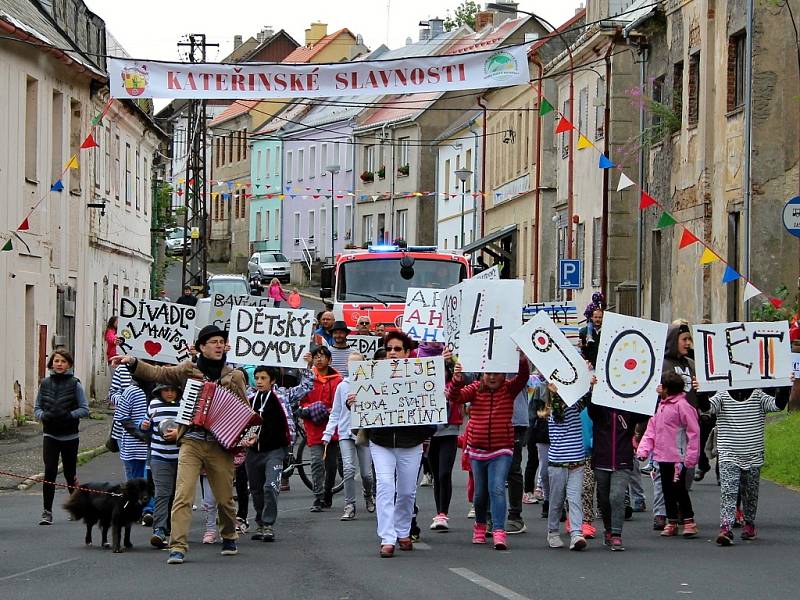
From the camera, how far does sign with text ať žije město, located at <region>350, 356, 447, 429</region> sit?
13117 mm

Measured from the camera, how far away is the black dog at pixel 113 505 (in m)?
13.0

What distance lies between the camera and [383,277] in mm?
29516

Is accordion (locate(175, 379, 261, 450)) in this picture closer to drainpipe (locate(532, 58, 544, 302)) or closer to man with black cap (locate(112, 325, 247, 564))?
man with black cap (locate(112, 325, 247, 564))

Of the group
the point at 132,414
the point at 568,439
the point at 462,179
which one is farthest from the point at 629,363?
the point at 462,179

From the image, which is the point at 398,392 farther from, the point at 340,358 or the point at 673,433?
the point at 340,358

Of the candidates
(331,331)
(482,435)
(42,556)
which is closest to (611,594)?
(482,435)

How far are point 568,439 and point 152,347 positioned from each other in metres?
6.53

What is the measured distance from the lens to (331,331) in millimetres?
19797

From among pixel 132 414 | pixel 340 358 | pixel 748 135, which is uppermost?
pixel 748 135

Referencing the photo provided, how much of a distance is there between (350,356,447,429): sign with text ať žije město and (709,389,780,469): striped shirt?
2.38 meters

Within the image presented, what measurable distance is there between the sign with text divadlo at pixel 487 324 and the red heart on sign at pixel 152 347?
4.79 metres

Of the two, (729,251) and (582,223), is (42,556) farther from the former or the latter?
(582,223)

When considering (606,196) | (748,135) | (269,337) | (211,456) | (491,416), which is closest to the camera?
(211,456)

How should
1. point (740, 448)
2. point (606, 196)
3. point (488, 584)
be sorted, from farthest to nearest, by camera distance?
point (606, 196), point (740, 448), point (488, 584)
